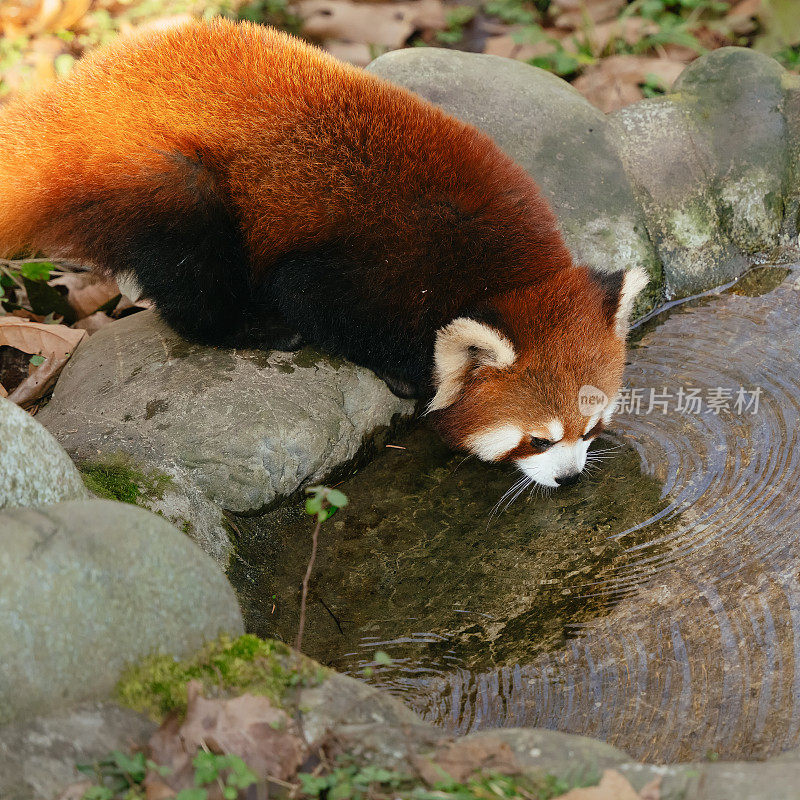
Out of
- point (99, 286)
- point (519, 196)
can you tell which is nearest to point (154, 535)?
point (519, 196)

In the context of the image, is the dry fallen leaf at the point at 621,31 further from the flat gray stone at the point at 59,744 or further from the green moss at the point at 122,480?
the flat gray stone at the point at 59,744

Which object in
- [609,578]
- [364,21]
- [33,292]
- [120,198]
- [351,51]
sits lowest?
[609,578]

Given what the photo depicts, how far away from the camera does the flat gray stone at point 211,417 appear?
9.61 ft

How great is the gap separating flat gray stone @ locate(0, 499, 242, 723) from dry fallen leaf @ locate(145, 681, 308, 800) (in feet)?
0.61

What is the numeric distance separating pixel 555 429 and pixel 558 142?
5.35ft

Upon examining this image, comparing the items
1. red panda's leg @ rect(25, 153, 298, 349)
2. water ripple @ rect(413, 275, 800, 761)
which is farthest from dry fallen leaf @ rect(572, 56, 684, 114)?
red panda's leg @ rect(25, 153, 298, 349)

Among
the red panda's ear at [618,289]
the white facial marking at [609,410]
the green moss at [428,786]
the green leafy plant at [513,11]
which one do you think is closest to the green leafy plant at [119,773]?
the green moss at [428,786]

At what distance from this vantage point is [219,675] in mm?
1846

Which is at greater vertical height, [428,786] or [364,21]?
[364,21]

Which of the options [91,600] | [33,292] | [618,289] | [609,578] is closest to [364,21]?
[33,292]

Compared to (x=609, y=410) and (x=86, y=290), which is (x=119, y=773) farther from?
(x=86, y=290)

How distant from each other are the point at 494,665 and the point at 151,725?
40.3 inches

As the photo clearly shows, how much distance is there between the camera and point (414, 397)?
348cm

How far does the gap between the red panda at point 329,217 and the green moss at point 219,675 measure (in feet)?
4.47
